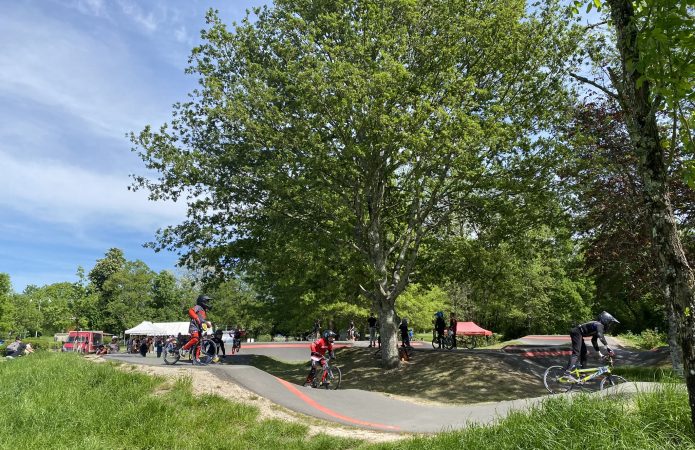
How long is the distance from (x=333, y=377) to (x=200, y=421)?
260 inches

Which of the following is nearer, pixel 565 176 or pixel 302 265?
pixel 565 176

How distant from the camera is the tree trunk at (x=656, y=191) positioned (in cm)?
432

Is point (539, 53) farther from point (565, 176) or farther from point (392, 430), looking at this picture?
point (392, 430)

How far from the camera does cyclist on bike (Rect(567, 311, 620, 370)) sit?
38.7ft

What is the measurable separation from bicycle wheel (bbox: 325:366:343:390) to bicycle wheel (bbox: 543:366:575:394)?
6195mm

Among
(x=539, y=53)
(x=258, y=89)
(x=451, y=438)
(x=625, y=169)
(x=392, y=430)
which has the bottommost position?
(x=392, y=430)

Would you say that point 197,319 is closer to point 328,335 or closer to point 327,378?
point 328,335

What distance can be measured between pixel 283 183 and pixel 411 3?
790cm

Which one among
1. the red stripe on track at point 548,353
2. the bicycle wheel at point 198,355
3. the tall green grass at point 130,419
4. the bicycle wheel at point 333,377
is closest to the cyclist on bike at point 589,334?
the bicycle wheel at point 333,377

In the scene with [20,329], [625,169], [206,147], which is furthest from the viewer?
[20,329]

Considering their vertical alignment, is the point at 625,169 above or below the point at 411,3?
below

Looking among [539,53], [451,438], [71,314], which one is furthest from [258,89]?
[71,314]

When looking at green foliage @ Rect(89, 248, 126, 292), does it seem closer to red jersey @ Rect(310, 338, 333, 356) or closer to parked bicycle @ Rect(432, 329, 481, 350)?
parked bicycle @ Rect(432, 329, 481, 350)

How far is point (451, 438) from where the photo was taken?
255 inches
